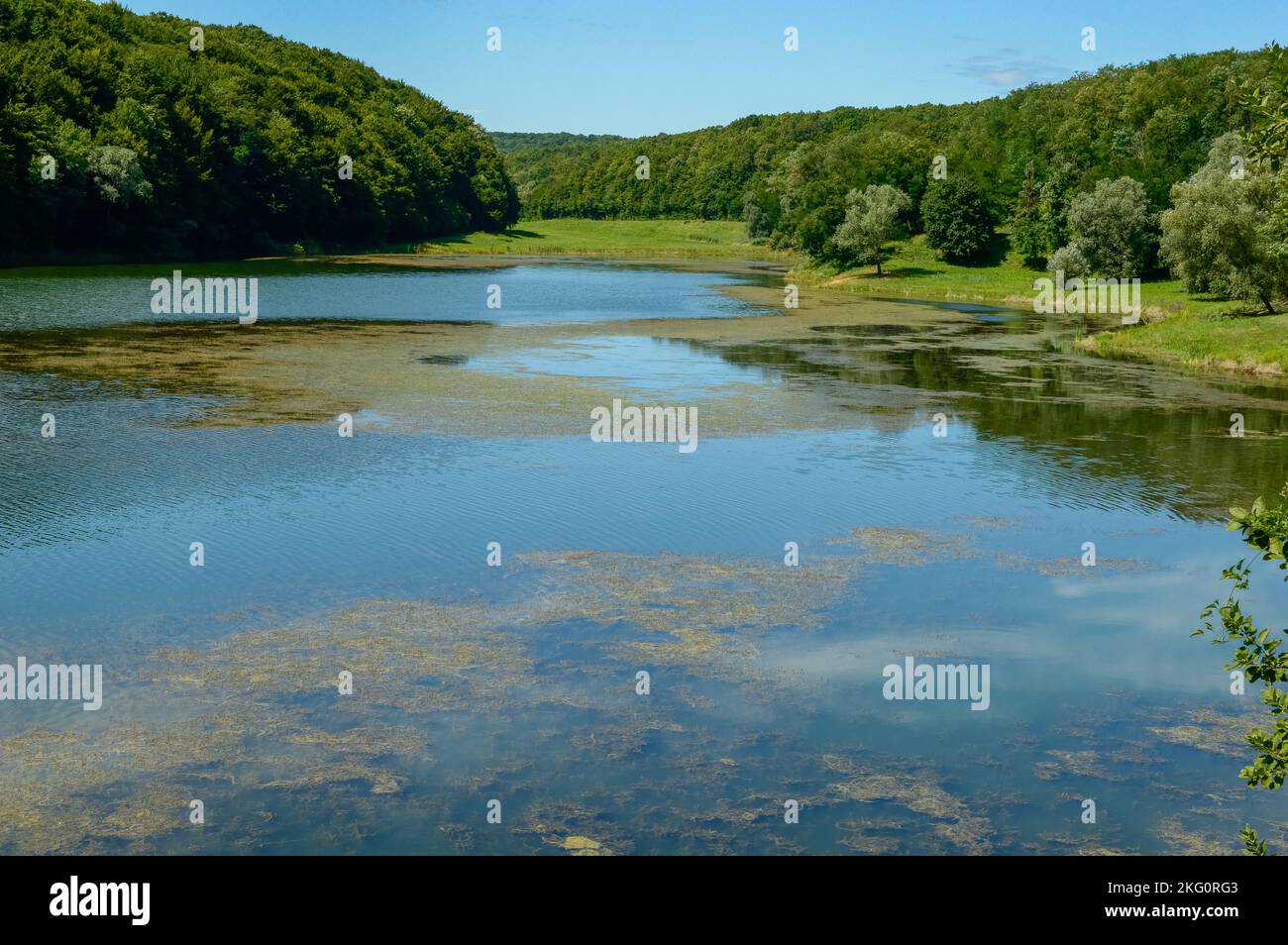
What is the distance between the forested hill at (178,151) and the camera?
104125mm

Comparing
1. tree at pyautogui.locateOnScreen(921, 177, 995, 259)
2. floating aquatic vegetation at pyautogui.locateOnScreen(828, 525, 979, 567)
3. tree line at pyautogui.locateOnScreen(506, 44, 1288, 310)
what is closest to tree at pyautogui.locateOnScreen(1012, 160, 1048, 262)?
tree line at pyautogui.locateOnScreen(506, 44, 1288, 310)

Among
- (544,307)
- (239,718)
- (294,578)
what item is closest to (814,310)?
(544,307)

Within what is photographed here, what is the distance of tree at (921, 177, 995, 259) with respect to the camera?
112188 mm

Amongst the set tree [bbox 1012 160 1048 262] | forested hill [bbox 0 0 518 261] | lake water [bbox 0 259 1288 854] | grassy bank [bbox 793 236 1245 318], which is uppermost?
forested hill [bbox 0 0 518 261]

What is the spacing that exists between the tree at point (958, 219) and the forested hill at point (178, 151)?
231 feet

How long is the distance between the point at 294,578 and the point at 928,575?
1131cm

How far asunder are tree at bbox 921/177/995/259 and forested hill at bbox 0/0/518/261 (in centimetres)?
7033

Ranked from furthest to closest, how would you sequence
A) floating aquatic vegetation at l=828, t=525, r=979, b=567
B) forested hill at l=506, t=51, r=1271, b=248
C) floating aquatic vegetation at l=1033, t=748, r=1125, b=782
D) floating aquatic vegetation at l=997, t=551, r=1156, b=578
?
forested hill at l=506, t=51, r=1271, b=248 < floating aquatic vegetation at l=828, t=525, r=979, b=567 < floating aquatic vegetation at l=997, t=551, r=1156, b=578 < floating aquatic vegetation at l=1033, t=748, r=1125, b=782

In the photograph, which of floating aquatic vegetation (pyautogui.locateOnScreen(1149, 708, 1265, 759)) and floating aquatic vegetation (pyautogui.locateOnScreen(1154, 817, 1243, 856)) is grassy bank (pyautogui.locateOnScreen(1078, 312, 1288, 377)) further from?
floating aquatic vegetation (pyautogui.locateOnScreen(1154, 817, 1243, 856))

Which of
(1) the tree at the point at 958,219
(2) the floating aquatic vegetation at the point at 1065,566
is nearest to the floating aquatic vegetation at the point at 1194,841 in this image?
(2) the floating aquatic vegetation at the point at 1065,566

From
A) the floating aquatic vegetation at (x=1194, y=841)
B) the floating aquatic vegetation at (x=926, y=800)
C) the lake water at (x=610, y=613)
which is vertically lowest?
the floating aquatic vegetation at (x=1194, y=841)

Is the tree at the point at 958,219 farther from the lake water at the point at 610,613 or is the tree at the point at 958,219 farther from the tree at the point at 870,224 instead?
the lake water at the point at 610,613
